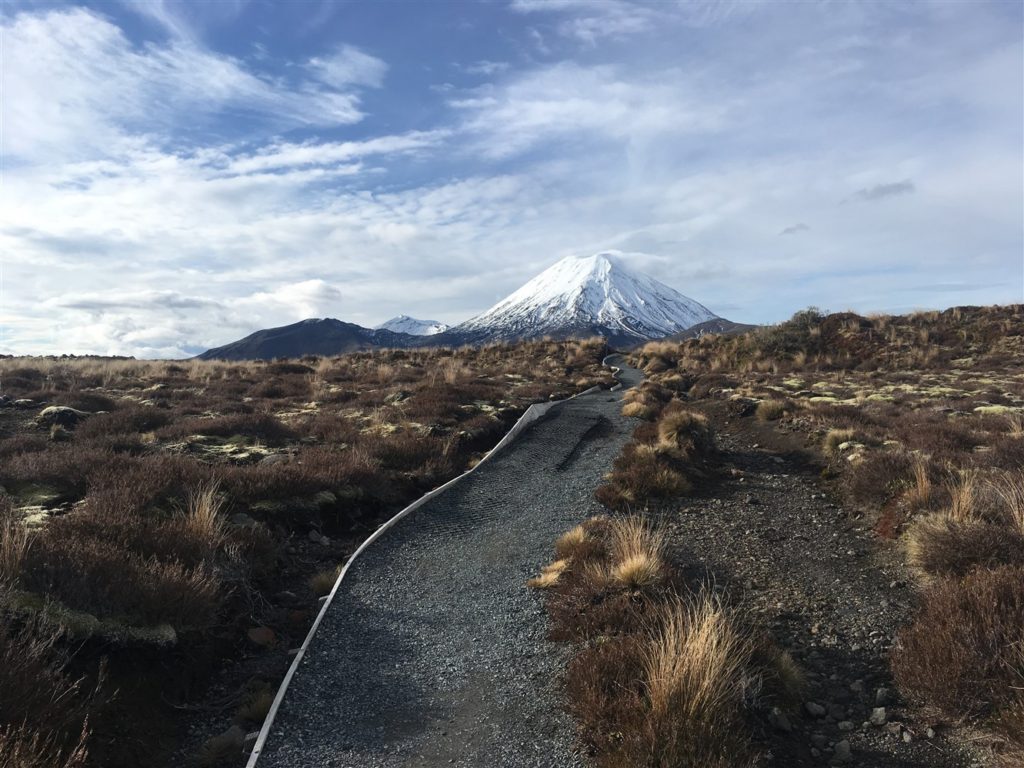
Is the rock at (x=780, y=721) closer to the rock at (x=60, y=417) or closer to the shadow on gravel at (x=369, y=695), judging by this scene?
the shadow on gravel at (x=369, y=695)

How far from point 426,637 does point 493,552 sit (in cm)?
254

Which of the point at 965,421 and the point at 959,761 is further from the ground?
the point at 965,421

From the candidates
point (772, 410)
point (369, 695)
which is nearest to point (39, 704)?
point (369, 695)

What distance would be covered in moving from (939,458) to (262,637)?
459 inches

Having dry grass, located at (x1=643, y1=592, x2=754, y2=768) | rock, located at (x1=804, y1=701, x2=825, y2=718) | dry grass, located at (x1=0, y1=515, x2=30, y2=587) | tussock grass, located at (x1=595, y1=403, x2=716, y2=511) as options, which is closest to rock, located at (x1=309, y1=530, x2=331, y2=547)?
dry grass, located at (x1=0, y1=515, x2=30, y2=587)

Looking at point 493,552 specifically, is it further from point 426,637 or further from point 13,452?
point 13,452

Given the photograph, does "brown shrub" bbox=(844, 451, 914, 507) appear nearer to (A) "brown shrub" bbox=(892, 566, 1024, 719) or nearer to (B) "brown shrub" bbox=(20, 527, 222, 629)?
(A) "brown shrub" bbox=(892, 566, 1024, 719)

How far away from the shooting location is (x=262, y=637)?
6301 millimetres

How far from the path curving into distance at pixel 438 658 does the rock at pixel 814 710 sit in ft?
6.58

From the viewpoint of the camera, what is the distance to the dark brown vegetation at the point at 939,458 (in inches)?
173

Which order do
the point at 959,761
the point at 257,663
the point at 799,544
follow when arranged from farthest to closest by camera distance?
the point at 799,544 < the point at 257,663 < the point at 959,761

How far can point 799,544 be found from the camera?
8531mm

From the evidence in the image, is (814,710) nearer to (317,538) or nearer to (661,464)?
(317,538)

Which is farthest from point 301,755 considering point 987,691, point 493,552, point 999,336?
point 999,336
